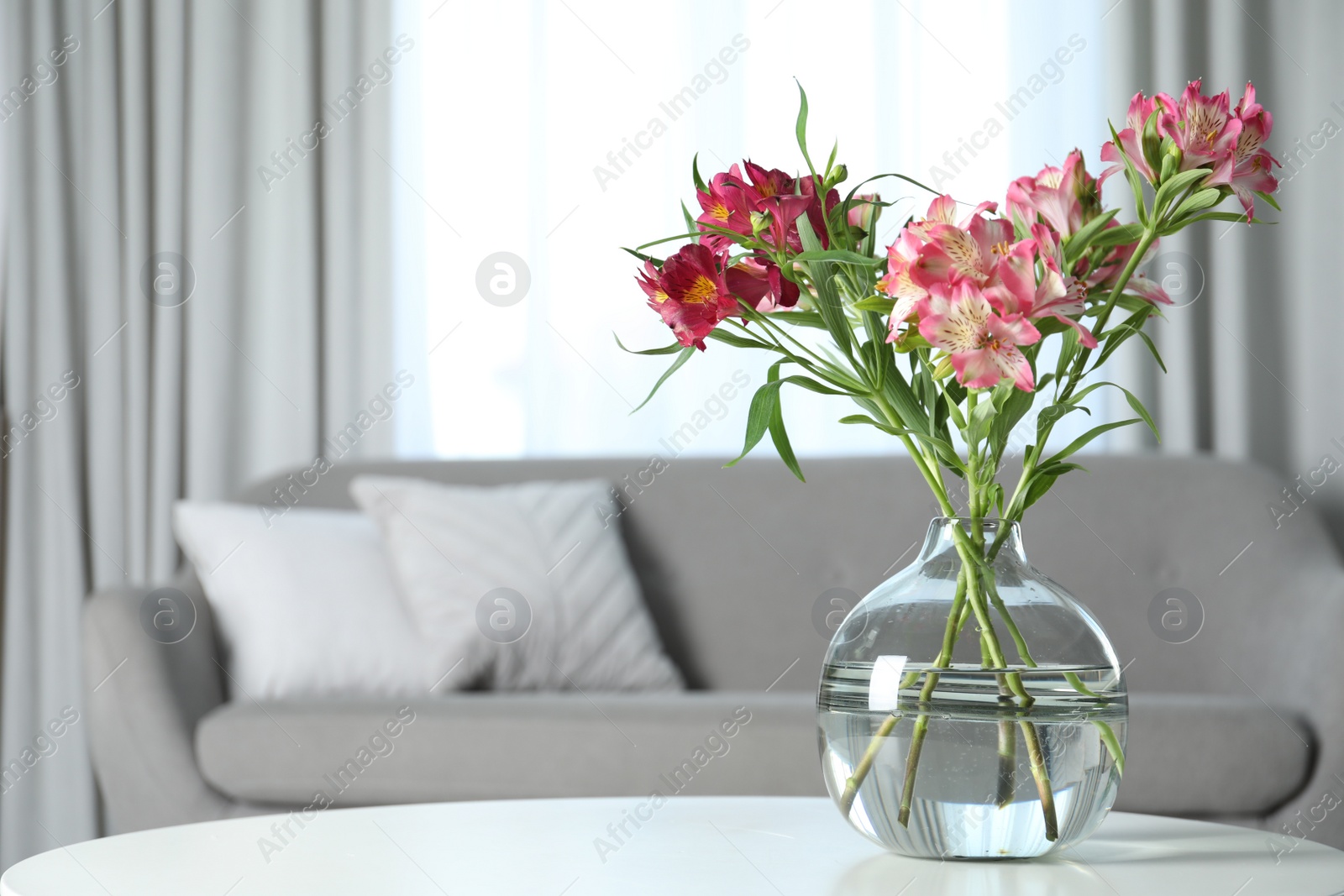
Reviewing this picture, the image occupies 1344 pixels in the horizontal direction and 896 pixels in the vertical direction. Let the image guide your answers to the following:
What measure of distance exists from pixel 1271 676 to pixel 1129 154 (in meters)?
1.60

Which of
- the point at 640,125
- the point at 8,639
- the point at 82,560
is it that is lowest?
the point at 8,639

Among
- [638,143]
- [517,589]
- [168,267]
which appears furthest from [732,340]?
[168,267]

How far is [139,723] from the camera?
195 cm

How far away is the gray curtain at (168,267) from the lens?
2906mm

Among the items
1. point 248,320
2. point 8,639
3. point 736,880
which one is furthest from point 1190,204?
point 8,639

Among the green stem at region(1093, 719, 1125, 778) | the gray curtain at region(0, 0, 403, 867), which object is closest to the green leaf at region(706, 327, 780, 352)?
the green stem at region(1093, 719, 1125, 778)

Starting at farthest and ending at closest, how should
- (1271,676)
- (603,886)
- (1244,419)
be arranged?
(1244,419) → (1271,676) → (603,886)

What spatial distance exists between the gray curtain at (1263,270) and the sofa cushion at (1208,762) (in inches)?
37.8

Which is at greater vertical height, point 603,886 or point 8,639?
point 603,886

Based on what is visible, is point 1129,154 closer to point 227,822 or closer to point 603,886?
point 603,886

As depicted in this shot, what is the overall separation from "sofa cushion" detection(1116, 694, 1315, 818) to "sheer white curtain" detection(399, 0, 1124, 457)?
111cm

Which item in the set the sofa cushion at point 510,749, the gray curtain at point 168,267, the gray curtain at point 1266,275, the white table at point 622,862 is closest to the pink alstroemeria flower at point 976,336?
the white table at point 622,862

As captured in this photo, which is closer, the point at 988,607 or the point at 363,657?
the point at 988,607

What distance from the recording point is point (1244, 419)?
263cm
